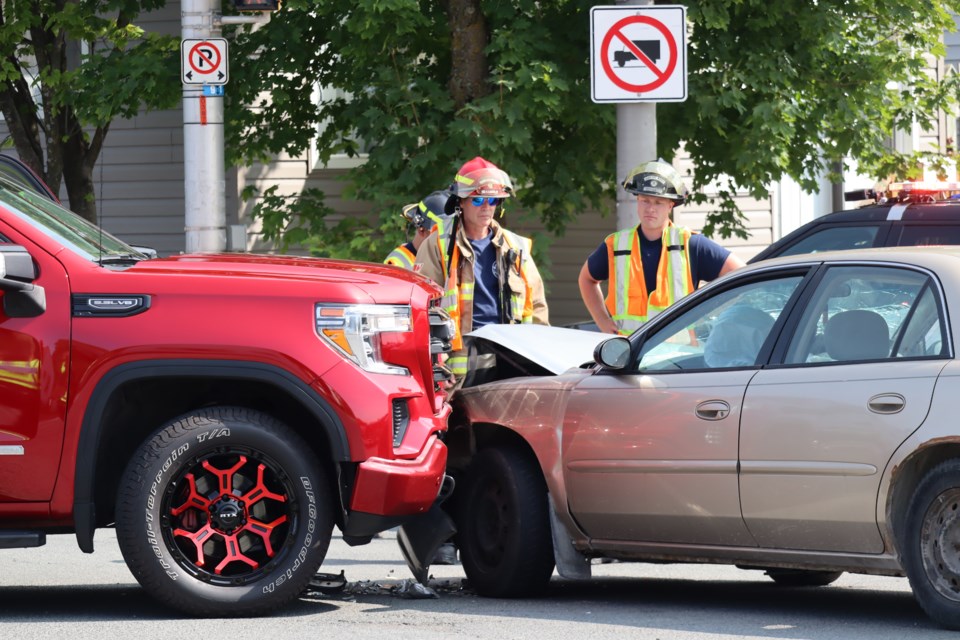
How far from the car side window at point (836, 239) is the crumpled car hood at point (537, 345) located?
1.56 meters

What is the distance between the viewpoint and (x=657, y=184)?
864 centimetres

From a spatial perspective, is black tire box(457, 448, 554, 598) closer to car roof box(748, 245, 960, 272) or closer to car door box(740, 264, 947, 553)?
car door box(740, 264, 947, 553)

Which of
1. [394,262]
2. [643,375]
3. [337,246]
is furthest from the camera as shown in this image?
[337,246]

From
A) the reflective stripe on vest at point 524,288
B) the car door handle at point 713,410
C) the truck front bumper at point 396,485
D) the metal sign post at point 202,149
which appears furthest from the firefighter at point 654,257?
the metal sign post at point 202,149

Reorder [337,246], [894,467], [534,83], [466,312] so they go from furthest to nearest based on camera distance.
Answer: [337,246]
[534,83]
[466,312]
[894,467]

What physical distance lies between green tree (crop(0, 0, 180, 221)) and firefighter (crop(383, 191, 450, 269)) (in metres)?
4.72

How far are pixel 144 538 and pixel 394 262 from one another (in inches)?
128

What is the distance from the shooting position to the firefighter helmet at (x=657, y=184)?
863 cm

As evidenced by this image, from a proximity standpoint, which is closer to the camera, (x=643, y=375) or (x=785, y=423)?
(x=785, y=423)

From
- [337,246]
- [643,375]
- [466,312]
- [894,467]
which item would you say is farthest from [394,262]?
[337,246]

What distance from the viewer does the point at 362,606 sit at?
7.07 meters

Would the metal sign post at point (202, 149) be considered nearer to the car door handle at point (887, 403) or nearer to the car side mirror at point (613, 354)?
the car side mirror at point (613, 354)

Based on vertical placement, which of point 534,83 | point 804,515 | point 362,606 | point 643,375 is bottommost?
point 362,606

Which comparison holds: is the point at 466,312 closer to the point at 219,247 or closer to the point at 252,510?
the point at 252,510
